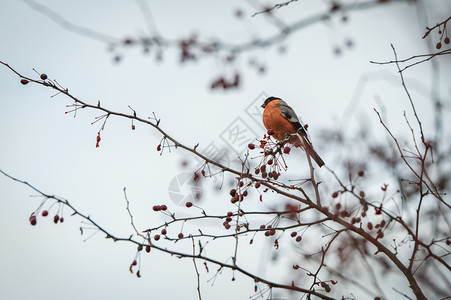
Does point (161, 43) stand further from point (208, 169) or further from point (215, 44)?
point (208, 169)

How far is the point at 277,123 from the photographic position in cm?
553

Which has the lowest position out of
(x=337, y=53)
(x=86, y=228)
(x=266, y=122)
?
(x=86, y=228)

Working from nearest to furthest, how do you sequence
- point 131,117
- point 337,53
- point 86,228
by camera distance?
point 86,228 < point 131,117 < point 337,53

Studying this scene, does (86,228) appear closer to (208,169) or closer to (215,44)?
(208,169)

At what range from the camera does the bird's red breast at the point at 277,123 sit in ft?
17.8

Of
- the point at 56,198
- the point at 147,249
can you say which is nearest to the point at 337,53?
the point at 147,249

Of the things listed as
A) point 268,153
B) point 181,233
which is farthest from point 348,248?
point 181,233

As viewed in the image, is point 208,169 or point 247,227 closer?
point 247,227

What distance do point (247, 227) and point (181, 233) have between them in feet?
1.64

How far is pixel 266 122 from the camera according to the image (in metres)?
5.70

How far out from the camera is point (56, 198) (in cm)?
249

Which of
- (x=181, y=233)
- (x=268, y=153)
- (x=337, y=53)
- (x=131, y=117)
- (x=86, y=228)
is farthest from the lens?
(x=337, y=53)

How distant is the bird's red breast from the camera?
541 centimetres

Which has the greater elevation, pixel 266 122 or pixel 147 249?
pixel 266 122
